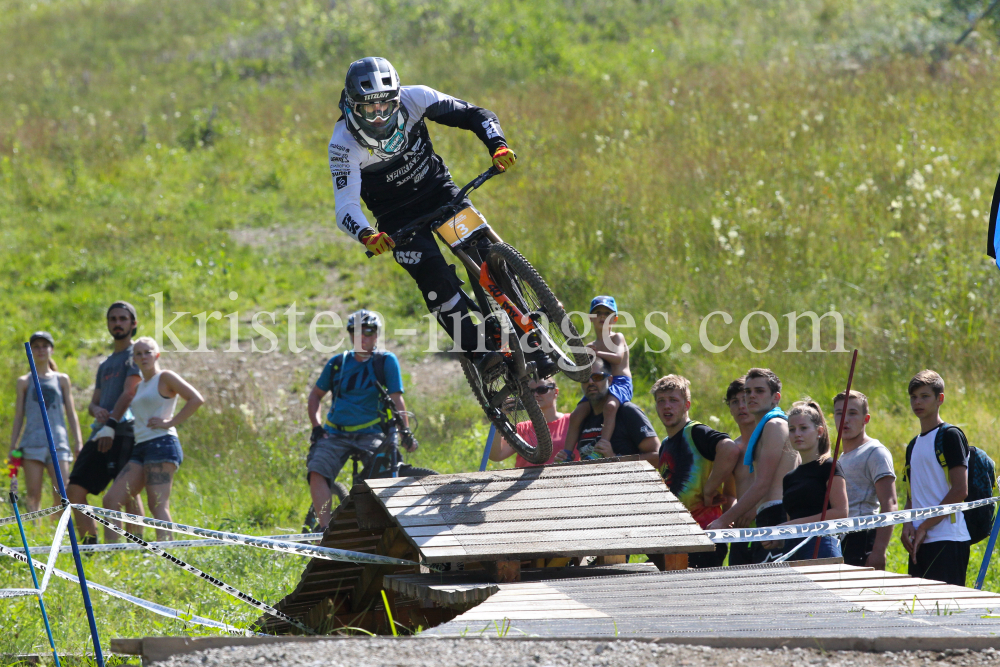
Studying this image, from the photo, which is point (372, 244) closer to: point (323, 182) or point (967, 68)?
point (323, 182)

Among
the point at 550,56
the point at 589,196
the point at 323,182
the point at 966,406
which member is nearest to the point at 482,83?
the point at 550,56

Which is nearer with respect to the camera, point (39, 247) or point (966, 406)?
point (966, 406)

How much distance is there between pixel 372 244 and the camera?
5793mm

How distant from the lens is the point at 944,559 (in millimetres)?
5605

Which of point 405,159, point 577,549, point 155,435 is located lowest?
point 577,549

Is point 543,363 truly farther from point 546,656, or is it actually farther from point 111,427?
point 111,427

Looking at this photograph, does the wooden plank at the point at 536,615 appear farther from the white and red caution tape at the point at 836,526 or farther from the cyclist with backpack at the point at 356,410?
the cyclist with backpack at the point at 356,410

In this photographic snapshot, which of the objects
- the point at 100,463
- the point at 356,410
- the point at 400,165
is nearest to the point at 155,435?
the point at 100,463

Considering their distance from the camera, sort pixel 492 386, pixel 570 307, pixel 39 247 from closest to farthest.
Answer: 1. pixel 492 386
2. pixel 570 307
3. pixel 39 247

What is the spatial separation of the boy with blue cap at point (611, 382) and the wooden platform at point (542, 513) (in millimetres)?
824

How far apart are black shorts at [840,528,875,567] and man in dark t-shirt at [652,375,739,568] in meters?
0.81

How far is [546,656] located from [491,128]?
3.68 metres

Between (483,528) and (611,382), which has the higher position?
(611,382)

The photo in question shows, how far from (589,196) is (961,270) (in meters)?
5.22
